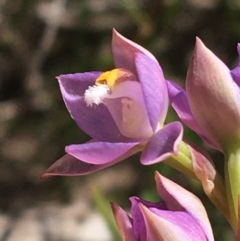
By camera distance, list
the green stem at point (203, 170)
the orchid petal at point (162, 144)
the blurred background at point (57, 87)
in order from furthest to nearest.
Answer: the blurred background at point (57, 87), the green stem at point (203, 170), the orchid petal at point (162, 144)

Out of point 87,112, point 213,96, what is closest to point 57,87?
point 87,112

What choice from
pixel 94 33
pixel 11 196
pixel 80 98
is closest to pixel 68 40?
pixel 94 33

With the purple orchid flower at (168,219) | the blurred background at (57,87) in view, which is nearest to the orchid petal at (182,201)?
the purple orchid flower at (168,219)

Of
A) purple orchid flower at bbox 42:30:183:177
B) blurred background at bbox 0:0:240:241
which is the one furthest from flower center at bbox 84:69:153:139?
blurred background at bbox 0:0:240:241

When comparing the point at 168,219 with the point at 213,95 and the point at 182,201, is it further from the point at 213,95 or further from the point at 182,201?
the point at 213,95

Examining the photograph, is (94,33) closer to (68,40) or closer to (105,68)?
(68,40)

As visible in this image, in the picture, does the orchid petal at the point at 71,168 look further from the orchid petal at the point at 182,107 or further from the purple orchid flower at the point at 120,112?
the orchid petal at the point at 182,107

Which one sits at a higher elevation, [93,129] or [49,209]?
[93,129]
